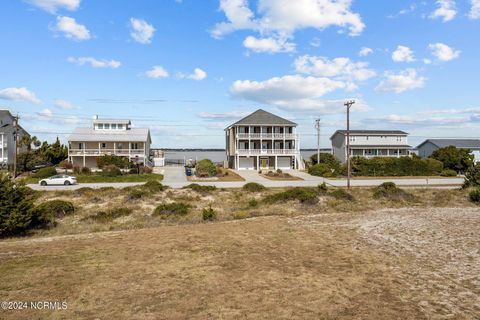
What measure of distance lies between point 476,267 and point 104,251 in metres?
13.1

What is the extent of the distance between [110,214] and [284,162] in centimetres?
4076

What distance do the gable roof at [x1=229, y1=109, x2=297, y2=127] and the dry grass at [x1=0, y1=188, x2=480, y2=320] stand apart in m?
37.4

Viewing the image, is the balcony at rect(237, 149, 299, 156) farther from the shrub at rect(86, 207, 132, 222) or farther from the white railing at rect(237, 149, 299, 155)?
the shrub at rect(86, 207, 132, 222)

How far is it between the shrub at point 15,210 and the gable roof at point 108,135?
37452 mm

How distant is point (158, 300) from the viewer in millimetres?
8758

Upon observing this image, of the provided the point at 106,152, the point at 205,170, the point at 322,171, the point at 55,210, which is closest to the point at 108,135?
the point at 106,152

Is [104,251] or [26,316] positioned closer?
[26,316]

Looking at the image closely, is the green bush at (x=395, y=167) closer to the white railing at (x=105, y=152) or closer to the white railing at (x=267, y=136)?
the white railing at (x=267, y=136)

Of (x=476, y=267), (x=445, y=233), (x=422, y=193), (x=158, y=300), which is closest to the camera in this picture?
(x=158, y=300)

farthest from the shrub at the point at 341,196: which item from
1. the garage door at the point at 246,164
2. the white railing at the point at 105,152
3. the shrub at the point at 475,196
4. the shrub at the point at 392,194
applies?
the white railing at the point at 105,152

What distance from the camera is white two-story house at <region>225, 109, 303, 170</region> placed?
57.6 metres

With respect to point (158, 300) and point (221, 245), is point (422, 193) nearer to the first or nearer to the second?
point (221, 245)

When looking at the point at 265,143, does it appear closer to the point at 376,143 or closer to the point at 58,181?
the point at 376,143

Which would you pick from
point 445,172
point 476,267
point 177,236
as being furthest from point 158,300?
point 445,172
